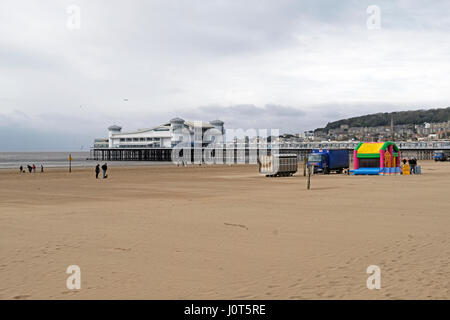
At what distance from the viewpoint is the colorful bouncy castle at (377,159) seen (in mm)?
34688

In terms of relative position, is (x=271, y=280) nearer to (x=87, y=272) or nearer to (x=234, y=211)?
(x=87, y=272)

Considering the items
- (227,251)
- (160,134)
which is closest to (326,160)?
(227,251)

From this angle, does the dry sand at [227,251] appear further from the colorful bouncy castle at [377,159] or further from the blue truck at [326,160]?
the blue truck at [326,160]

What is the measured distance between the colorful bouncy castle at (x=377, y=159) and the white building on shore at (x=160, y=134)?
96.9 metres

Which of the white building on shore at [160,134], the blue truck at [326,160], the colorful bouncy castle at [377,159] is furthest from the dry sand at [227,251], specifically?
the white building on shore at [160,134]

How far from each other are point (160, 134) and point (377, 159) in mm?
110511

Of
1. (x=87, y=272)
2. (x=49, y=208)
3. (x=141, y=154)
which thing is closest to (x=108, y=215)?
(x=49, y=208)

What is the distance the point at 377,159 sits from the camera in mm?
34938

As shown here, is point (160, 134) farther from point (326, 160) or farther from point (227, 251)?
point (227, 251)

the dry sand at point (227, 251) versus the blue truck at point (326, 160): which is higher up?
the blue truck at point (326, 160)

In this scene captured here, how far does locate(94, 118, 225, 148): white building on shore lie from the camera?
135712 millimetres
